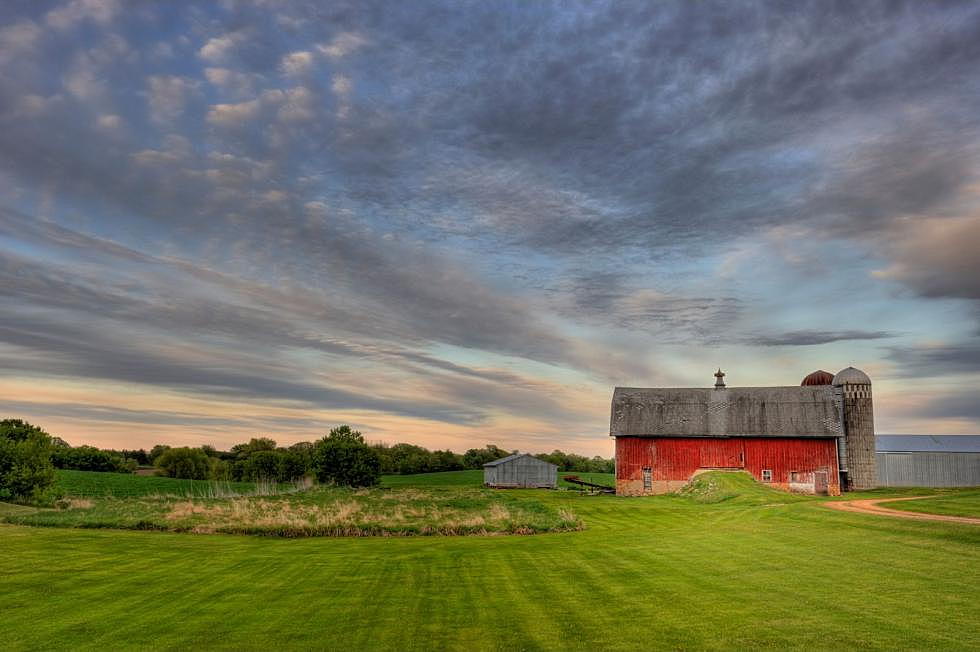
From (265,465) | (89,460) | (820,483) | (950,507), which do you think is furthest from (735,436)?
(89,460)

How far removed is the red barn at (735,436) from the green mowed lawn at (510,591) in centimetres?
3302

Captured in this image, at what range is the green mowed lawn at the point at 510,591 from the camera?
11164 millimetres

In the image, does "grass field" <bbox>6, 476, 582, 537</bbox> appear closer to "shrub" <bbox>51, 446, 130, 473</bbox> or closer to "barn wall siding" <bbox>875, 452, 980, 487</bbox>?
"barn wall siding" <bbox>875, 452, 980, 487</bbox>

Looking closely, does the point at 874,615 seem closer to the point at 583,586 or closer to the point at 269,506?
the point at 583,586

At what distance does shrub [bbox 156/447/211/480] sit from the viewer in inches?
3757

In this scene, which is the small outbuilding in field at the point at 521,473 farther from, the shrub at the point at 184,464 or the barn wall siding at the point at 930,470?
the shrub at the point at 184,464

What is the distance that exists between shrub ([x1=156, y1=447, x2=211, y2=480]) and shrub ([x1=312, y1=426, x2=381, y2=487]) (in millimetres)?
37924

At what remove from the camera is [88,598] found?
13.9 m

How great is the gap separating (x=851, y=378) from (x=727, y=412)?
10.4 meters

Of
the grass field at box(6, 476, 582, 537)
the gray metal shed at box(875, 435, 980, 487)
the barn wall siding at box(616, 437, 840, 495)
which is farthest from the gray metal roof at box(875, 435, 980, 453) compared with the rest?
the grass field at box(6, 476, 582, 537)

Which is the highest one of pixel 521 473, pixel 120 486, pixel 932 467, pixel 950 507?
pixel 932 467

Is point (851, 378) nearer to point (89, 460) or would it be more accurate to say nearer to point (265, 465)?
point (265, 465)

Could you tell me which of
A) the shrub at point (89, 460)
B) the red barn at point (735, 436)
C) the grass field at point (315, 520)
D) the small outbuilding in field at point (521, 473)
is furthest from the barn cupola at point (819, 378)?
the shrub at point (89, 460)

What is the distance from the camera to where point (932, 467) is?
57.8m
